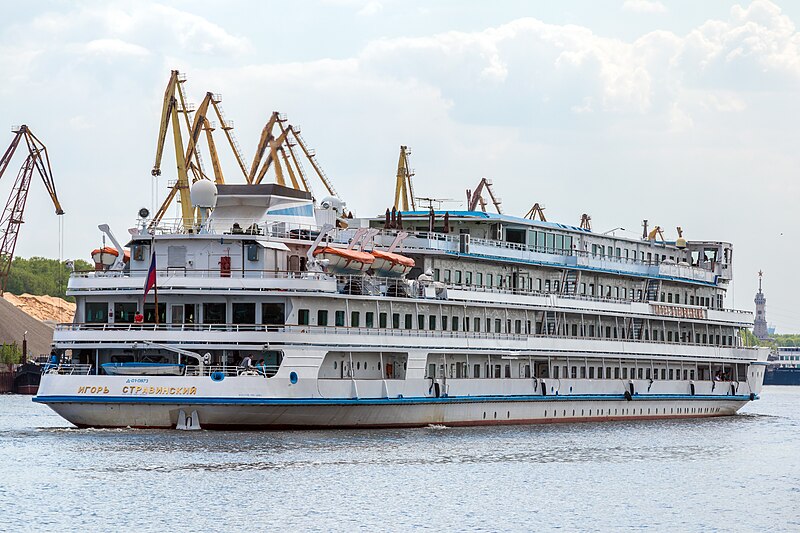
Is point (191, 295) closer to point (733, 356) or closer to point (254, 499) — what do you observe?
point (254, 499)

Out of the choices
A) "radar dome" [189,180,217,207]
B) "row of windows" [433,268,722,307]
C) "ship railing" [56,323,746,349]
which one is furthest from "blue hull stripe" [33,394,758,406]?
"radar dome" [189,180,217,207]

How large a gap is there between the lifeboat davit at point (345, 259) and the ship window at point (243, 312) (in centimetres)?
351

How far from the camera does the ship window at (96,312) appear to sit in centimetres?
6084

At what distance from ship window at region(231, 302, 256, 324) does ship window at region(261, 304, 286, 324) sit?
42cm

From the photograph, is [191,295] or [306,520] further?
[191,295]

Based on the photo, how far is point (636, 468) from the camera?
53.7 m

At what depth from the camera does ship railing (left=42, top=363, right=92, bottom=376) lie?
58.2 meters

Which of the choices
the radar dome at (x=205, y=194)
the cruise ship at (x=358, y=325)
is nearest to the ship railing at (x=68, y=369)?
the cruise ship at (x=358, y=325)

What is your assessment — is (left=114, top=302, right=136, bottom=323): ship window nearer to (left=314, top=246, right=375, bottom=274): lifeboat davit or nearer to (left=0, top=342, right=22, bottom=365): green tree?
(left=314, top=246, right=375, bottom=274): lifeboat davit

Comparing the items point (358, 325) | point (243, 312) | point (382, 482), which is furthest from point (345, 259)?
point (382, 482)

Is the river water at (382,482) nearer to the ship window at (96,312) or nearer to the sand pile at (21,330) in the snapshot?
the ship window at (96,312)

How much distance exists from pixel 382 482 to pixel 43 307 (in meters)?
150

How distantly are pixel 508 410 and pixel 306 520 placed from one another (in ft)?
99.9

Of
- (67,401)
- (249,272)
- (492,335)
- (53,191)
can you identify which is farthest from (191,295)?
(53,191)
